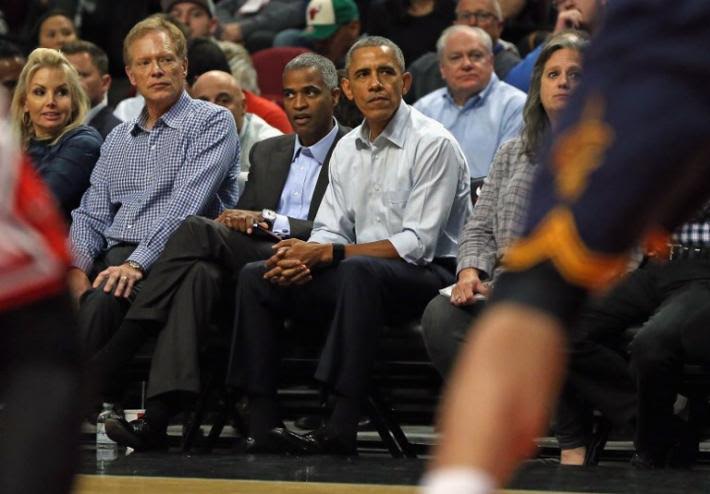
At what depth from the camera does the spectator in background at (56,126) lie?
261 inches

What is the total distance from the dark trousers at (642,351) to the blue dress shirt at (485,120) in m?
1.74

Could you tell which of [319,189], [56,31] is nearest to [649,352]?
[319,189]

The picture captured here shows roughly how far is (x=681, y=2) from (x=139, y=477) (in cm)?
352

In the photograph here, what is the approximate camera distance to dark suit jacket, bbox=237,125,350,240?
6.33m

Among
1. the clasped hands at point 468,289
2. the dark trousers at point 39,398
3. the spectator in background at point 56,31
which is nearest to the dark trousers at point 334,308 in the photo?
the clasped hands at point 468,289

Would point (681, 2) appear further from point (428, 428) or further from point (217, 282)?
point (428, 428)

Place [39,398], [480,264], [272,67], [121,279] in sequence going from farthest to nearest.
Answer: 1. [272,67]
2. [121,279]
3. [480,264]
4. [39,398]

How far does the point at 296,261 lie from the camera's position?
5.60 meters

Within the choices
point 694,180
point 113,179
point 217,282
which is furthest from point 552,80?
point 694,180

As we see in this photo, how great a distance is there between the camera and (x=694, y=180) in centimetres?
174

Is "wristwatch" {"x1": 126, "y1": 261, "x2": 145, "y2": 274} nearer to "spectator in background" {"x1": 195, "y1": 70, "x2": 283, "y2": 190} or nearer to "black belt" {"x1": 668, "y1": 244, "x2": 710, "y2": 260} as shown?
"spectator in background" {"x1": 195, "y1": 70, "x2": 283, "y2": 190}

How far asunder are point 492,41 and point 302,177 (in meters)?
2.26

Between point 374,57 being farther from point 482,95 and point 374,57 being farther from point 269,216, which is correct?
point 482,95

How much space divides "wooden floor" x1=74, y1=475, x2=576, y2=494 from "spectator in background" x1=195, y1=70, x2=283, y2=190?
2.69 metres
